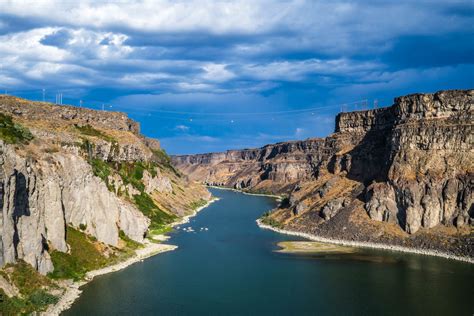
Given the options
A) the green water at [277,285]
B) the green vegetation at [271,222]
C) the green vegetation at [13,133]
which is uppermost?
the green vegetation at [13,133]

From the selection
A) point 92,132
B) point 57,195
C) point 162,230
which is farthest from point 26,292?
point 92,132

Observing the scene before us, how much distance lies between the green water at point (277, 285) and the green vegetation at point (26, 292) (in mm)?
3806

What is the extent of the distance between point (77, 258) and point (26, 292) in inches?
649

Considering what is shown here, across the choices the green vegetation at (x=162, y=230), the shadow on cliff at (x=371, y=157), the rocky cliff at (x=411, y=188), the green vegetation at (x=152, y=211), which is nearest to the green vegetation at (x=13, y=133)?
the green vegetation at (x=162, y=230)

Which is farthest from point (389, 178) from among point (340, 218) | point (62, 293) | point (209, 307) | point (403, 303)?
point (62, 293)

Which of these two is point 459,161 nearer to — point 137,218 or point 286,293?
point 286,293

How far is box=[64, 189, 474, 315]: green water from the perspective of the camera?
212 feet

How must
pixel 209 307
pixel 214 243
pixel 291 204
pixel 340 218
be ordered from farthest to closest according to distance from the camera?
pixel 291 204 → pixel 340 218 → pixel 214 243 → pixel 209 307

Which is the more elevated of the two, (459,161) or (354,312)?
(459,161)

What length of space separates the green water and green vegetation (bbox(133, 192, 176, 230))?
76.5ft

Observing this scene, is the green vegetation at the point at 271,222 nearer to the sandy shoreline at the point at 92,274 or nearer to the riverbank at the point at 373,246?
the riverbank at the point at 373,246

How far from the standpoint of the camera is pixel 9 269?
200 feet

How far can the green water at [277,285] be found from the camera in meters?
64.7

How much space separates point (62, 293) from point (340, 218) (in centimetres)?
6718
